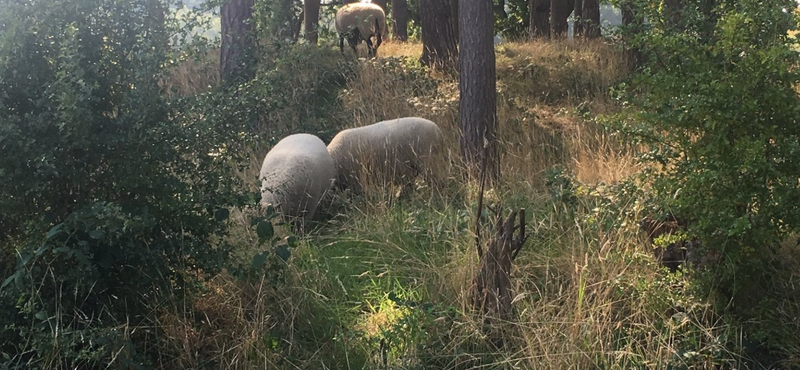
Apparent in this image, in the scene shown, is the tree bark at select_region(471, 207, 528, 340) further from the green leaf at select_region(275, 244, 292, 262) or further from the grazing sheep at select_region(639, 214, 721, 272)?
the green leaf at select_region(275, 244, 292, 262)

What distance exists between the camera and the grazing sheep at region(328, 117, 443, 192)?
25.8 ft

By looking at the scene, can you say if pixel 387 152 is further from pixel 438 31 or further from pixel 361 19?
pixel 361 19

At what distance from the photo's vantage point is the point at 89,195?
4352mm

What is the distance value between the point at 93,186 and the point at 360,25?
34.0 ft

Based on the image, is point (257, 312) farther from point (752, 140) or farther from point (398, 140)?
point (398, 140)

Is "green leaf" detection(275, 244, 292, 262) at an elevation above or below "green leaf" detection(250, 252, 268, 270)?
above

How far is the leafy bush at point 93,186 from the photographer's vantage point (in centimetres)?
389

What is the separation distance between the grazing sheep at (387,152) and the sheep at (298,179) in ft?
1.64

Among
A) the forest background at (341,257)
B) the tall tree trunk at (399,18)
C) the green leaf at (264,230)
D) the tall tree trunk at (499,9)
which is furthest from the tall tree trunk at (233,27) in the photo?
the tall tree trunk at (499,9)

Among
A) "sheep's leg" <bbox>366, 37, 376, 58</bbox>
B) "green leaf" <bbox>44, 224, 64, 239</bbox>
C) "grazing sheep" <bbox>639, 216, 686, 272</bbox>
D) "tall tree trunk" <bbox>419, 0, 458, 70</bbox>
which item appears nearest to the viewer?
"green leaf" <bbox>44, 224, 64, 239</bbox>

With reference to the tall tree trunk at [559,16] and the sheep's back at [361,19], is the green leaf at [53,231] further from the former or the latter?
the tall tree trunk at [559,16]

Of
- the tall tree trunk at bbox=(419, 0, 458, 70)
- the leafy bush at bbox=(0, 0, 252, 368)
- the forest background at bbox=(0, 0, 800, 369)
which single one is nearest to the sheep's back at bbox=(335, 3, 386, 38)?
the tall tree trunk at bbox=(419, 0, 458, 70)

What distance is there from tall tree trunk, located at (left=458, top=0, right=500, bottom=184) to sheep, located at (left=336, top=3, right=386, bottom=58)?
19.5 feet

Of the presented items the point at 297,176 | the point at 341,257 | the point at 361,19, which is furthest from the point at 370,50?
the point at 341,257
